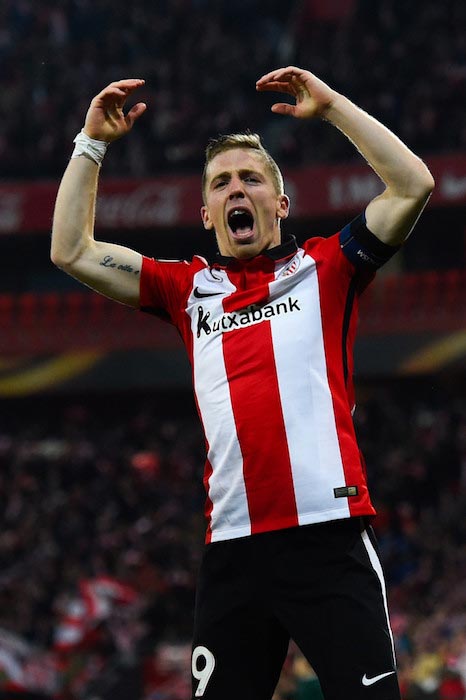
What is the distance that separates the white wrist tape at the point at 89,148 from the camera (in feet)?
12.3

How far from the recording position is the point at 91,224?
3.75m

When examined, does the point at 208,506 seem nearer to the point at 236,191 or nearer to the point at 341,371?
the point at 341,371

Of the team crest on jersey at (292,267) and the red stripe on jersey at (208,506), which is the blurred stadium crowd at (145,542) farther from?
the team crest on jersey at (292,267)

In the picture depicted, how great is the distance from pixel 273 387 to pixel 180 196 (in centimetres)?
1626

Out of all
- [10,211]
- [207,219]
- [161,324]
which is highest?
[10,211]

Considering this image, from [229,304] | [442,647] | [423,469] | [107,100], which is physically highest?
[107,100]

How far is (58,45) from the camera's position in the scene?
70.9ft

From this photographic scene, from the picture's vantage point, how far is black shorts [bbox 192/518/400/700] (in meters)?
3.13

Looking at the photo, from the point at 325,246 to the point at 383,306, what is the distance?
580 inches

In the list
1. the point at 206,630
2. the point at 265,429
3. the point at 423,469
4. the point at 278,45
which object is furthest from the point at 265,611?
the point at 278,45

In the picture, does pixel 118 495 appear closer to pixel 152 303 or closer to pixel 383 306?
pixel 383 306

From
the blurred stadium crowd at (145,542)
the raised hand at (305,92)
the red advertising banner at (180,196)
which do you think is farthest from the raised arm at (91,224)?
the red advertising banner at (180,196)

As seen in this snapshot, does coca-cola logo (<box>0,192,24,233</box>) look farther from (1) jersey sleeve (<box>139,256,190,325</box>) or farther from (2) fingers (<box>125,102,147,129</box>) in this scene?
(1) jersey sleeve (<box>139,256,190,325</box>)

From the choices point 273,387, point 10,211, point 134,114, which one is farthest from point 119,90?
point 10,211
